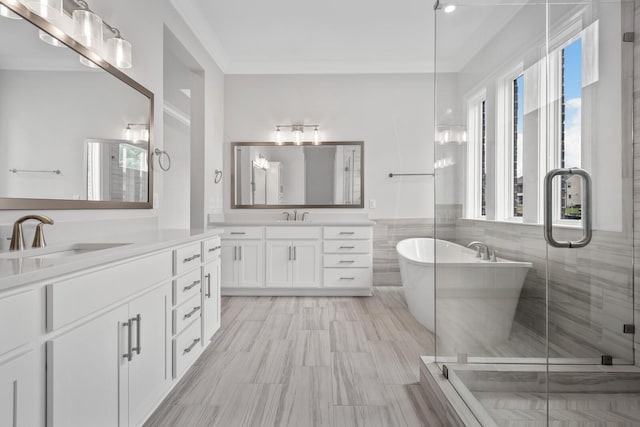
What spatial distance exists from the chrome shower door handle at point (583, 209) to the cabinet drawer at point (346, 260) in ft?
8.84

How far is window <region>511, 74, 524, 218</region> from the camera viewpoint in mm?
1346

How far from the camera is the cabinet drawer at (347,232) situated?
3.87 metres

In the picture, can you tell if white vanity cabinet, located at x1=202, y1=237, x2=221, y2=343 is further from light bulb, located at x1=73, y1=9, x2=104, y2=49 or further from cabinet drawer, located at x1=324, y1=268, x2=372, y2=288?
cabinet drawer, located at x1=324, y1=268, x2=372, y2=288

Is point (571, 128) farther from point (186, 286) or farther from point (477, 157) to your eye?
point (186, 286)

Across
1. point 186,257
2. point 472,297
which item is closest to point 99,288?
point 186,257

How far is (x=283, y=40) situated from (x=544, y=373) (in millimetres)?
3726

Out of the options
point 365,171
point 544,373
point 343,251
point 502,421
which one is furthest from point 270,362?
point 365,171

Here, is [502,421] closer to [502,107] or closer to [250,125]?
[502,107]

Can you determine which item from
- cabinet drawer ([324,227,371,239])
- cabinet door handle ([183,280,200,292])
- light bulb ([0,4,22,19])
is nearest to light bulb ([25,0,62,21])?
light bulb ([0,4,22,19])

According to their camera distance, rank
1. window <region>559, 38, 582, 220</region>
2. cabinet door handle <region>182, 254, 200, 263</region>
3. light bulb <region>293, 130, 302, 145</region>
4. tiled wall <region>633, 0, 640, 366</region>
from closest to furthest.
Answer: window <region>559, 38, 582, 220</region> → tiled wall <region>633, 0, 640, 366</region> → cabinet door handle <region>182, 254, 200, 263</region> → light bulb <region>293, 130, 302, 145</region>

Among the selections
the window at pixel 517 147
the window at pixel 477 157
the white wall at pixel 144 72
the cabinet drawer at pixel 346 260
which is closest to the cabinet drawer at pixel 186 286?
the white wall at pixel 144 72

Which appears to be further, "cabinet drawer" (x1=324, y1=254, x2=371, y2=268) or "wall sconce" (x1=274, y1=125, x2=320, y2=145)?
"wall sconce" (x1=274, y1=125, x2=320, y2=145)

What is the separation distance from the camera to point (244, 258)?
12.7 ft

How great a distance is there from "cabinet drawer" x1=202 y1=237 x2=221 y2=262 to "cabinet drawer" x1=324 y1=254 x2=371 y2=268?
5.19 ft
